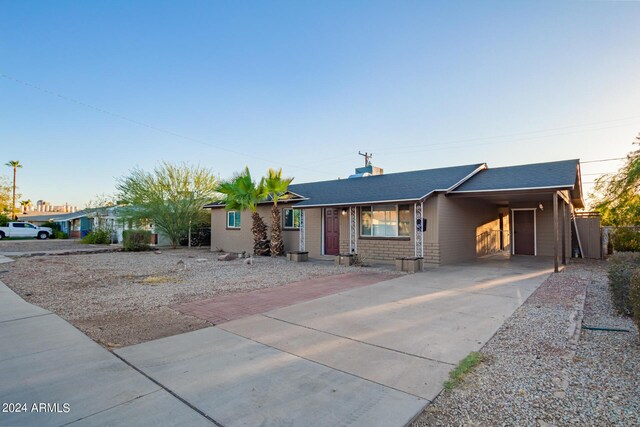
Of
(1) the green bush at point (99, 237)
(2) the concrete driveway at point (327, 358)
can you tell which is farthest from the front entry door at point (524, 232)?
(1) the green bush at point (99, 237)

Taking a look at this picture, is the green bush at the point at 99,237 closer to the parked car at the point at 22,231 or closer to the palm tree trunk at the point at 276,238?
the parked car at the point at 22,231

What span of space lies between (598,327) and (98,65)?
1650cm

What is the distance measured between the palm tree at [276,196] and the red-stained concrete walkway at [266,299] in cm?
641

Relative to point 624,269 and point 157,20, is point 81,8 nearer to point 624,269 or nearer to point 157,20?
point 157,20

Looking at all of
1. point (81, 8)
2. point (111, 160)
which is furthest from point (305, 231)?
point (111, 160)

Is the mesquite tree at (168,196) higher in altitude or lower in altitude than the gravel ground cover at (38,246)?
higher

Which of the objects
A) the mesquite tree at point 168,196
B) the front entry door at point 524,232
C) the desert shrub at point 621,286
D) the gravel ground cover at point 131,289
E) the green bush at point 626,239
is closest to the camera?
the gravel ground cover at point 131,289

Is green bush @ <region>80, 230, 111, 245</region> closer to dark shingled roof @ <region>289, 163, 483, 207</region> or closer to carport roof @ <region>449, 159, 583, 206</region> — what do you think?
dark shingled roof @ <region>289, 163, 483, 207</region>

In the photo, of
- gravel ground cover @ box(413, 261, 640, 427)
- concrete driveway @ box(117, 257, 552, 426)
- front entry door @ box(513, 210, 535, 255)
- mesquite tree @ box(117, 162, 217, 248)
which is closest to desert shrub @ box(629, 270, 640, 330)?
gravel ground cover @ box(413, 261, 640, 427)

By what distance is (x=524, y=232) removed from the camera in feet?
51.9

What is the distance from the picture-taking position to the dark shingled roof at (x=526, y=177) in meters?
10.0

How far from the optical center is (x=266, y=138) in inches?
813

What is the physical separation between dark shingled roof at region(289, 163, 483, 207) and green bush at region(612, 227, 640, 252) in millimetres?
6783

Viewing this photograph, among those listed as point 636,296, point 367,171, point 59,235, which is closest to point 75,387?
point 636,296
